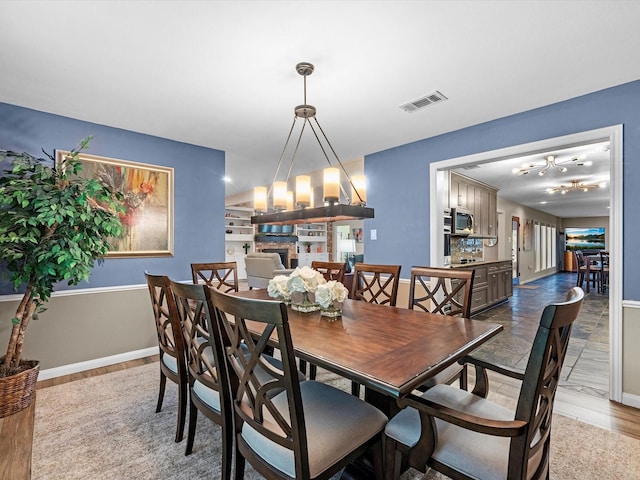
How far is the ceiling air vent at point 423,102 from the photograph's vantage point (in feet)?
8.61

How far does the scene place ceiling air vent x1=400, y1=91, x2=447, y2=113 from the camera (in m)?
2.62

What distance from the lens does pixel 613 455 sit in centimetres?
183

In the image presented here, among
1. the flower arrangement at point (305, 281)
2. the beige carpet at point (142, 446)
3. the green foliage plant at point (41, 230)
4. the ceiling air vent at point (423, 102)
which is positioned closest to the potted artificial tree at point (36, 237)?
the green foliage plant at point (41, 230)

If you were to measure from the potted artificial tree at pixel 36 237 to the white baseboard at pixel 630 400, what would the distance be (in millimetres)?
4215

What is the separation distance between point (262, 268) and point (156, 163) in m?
3.50

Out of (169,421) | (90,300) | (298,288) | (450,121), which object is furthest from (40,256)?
(450,121)

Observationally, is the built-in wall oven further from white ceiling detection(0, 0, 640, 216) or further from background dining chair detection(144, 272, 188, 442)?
background dining chair detection(144, 272, 188, 442)

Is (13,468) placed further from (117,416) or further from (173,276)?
(173,276)

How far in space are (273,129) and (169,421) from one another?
2.74 metres

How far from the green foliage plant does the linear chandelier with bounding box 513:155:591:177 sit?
5.52 metres

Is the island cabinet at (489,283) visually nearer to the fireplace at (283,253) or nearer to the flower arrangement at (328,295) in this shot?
the flower arrangement at (328,295)

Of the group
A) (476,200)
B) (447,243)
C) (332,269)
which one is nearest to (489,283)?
(476,200)

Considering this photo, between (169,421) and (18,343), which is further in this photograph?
(18,343)

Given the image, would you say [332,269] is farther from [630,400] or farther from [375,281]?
[630,400]
